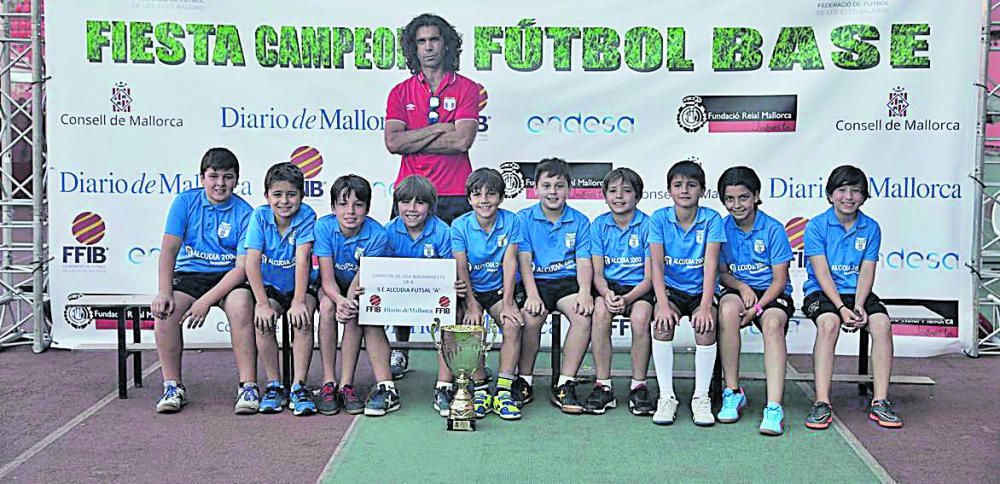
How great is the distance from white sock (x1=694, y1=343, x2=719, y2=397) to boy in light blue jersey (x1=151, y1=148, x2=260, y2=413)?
2.13m

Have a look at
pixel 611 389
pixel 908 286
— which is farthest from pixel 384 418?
pixel 908 286

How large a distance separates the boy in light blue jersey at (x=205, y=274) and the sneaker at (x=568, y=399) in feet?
4.84

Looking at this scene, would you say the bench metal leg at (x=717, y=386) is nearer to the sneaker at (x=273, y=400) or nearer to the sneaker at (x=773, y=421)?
the sneaker at (x=773, y=421)

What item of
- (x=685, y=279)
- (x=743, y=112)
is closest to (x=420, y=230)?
(x=685, y=279)

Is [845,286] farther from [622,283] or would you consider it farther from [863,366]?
[622,283]

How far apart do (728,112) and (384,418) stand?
295 cm

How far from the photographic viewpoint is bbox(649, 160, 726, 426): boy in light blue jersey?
16.1 feet

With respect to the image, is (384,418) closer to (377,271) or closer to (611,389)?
(377,271)

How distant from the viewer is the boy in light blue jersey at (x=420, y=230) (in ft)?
16.8

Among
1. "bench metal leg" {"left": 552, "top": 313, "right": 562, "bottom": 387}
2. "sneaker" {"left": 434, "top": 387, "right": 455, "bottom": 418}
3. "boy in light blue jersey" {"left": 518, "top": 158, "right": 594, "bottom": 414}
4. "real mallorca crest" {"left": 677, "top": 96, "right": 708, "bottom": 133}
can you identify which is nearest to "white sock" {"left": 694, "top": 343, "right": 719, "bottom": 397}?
"boy in light blue jersey" {"left": 518, "top": 158, "right": 594, "bottom": 414}

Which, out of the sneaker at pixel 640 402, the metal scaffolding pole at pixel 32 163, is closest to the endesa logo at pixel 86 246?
the metal scaffolding pole at pixel 32 163

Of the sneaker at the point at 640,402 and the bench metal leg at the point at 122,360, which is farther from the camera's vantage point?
the bench metal leg at the point at 122,360

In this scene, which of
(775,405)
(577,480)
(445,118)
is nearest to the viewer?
(577,480)

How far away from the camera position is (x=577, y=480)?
13.2 feet
